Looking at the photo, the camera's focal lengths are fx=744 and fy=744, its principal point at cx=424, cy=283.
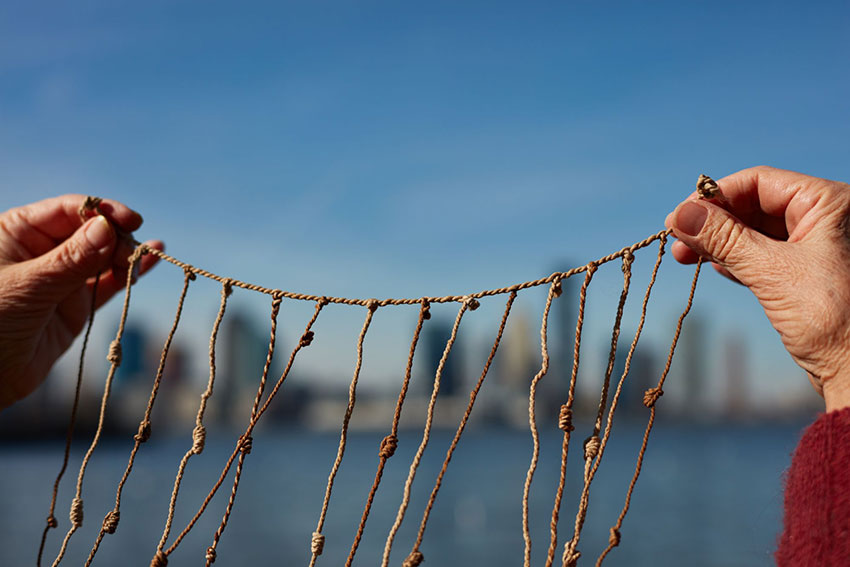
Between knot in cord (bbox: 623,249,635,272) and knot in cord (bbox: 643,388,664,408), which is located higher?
knot in cord (bbox: 623,249,635,272)

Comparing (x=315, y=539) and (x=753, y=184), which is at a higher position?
(x=753, y=184)

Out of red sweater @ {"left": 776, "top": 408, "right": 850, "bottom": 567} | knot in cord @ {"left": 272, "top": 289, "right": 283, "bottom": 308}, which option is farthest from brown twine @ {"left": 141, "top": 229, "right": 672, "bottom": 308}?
red sweater @ {"left": 776, "top": 408, "right": 850, "bottom": 567}

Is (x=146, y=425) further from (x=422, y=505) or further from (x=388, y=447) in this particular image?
(x=422, y=505)

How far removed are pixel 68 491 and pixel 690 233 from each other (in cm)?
3761

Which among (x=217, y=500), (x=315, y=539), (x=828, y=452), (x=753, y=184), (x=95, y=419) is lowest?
(x=315, y=539)

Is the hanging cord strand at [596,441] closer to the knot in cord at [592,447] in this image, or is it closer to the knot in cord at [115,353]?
the knot in cord at [592,447]

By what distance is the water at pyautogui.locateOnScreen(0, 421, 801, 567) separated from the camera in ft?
69.1

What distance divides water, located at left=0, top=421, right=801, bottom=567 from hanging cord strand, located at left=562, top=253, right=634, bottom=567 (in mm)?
298

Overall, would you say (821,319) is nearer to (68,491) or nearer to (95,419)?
(68,491)

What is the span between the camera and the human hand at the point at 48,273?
185 centimetres

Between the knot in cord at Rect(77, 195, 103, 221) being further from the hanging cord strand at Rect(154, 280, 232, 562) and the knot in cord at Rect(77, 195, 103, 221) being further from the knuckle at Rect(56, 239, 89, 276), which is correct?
the hanging cord strand at Rect(154, 280, 232, 562)

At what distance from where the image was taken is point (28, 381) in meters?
2.08

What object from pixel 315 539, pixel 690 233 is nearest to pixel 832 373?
pixel 690 233

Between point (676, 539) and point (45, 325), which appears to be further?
point (676, 539)
